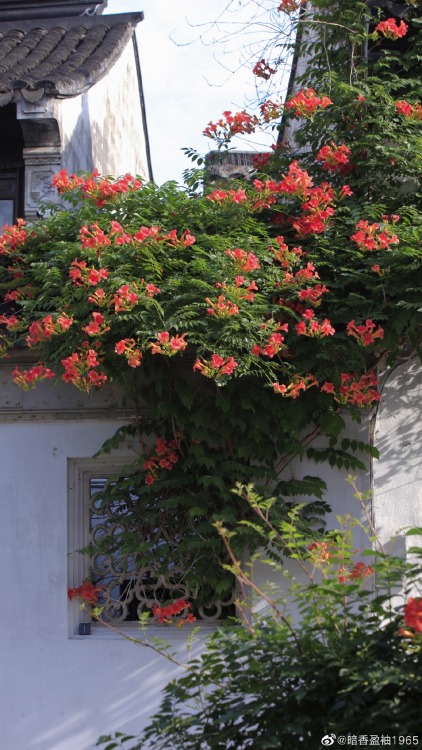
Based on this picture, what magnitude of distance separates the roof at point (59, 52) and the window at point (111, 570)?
2801mm

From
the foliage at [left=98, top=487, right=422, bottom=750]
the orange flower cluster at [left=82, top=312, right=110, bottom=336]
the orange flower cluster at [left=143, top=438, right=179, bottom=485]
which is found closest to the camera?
the foliage at [left=98, top=487, right=422, bottom=750]

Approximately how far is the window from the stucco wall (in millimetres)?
2743

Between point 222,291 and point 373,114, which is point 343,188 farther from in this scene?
point 222,291

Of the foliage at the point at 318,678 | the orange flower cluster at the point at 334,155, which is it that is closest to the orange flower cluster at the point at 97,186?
the orange flower cluster at the point at 334,155

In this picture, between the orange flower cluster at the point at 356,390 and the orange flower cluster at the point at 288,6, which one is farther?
the orange flower cluster at the point at 288,6

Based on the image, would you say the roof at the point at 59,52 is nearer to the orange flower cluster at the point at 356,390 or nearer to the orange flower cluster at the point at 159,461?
the orange flower cluster at the point at 159,461

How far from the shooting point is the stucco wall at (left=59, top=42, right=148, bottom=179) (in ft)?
28.4

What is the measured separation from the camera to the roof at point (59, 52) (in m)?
7.66

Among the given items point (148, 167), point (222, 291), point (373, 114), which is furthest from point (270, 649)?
point (148, 167)

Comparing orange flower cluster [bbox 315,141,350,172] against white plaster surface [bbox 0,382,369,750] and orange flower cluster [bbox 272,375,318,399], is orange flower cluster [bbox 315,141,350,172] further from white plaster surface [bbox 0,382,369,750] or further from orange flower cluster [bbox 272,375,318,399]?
white plaster surface [bbox 0,382,369,750]

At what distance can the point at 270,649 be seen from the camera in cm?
403

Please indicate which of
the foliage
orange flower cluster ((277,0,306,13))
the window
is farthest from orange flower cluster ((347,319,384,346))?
orange flower cluster ((277,0,306,13))

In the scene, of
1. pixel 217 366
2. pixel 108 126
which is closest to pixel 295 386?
pixel 217 366

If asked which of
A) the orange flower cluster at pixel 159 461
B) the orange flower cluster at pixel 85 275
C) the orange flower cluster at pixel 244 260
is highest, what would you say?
the orange flower cluster at pixel 244 260
